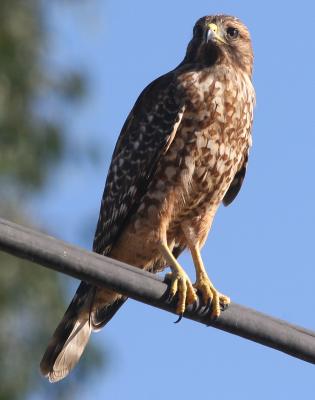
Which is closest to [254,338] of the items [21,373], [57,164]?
[21,373]

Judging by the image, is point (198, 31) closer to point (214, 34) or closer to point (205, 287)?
point (214, 34)

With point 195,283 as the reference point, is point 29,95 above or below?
below

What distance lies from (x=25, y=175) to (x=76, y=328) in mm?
4959

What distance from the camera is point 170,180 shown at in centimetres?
719

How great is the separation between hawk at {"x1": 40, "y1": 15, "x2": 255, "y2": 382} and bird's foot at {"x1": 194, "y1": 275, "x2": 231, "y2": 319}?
0.51ft

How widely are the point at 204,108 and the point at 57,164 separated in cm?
524

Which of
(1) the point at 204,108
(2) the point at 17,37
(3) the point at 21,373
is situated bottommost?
(3) the point at 21,373

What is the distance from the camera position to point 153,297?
507 centimetres

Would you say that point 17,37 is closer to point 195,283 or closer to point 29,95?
point 29,95

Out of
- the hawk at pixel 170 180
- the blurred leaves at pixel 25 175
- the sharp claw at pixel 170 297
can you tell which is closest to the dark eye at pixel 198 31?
the hawk at pixel 170 180

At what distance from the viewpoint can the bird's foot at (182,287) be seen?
20.2 ft

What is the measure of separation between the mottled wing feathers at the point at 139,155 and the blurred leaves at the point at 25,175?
148 inches

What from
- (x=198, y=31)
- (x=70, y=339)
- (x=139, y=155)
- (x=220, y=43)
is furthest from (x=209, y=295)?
(x=198, y=31)

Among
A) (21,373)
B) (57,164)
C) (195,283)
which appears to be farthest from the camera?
(57,164)
